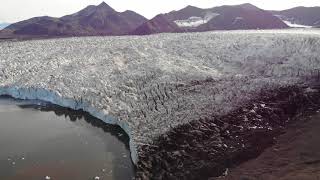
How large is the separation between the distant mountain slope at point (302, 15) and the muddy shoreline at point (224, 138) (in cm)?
4231

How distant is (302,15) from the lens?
66938 mm

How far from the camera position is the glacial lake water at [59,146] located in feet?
51.5

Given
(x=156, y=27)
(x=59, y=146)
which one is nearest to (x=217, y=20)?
(x=156, y=27)

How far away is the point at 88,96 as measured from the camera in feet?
77.9

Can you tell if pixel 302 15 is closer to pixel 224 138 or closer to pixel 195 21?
pixel 195 21

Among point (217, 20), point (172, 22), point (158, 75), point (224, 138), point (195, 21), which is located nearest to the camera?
point (224, 138)

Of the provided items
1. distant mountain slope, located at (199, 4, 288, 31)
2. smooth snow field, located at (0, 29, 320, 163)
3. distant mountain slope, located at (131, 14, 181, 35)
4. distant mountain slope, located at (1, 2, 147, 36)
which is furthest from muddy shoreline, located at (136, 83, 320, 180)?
distant mountain slope, located at (1, 2, 147, 36)

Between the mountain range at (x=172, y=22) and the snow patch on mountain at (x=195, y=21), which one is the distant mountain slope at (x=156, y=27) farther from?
the snow patch on mountain at (x=195, y=21)

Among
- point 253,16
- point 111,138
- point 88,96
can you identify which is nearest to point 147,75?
point 88,96

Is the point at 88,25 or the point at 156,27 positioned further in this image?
the point at 88,25

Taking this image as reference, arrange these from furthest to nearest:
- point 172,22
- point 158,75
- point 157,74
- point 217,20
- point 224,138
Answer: point 217,20 < point 172,22 < point 157,74 < point 158,75 < point 224,138

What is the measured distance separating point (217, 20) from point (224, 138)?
4686 centimetres

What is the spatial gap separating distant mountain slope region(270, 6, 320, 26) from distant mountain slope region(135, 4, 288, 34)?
5860mm

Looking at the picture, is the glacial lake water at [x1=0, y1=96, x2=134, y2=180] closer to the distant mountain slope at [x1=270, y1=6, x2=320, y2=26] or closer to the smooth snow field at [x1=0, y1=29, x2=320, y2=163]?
the smooth snow field at [x1=0, y1=29, x2=320, y2=163]
